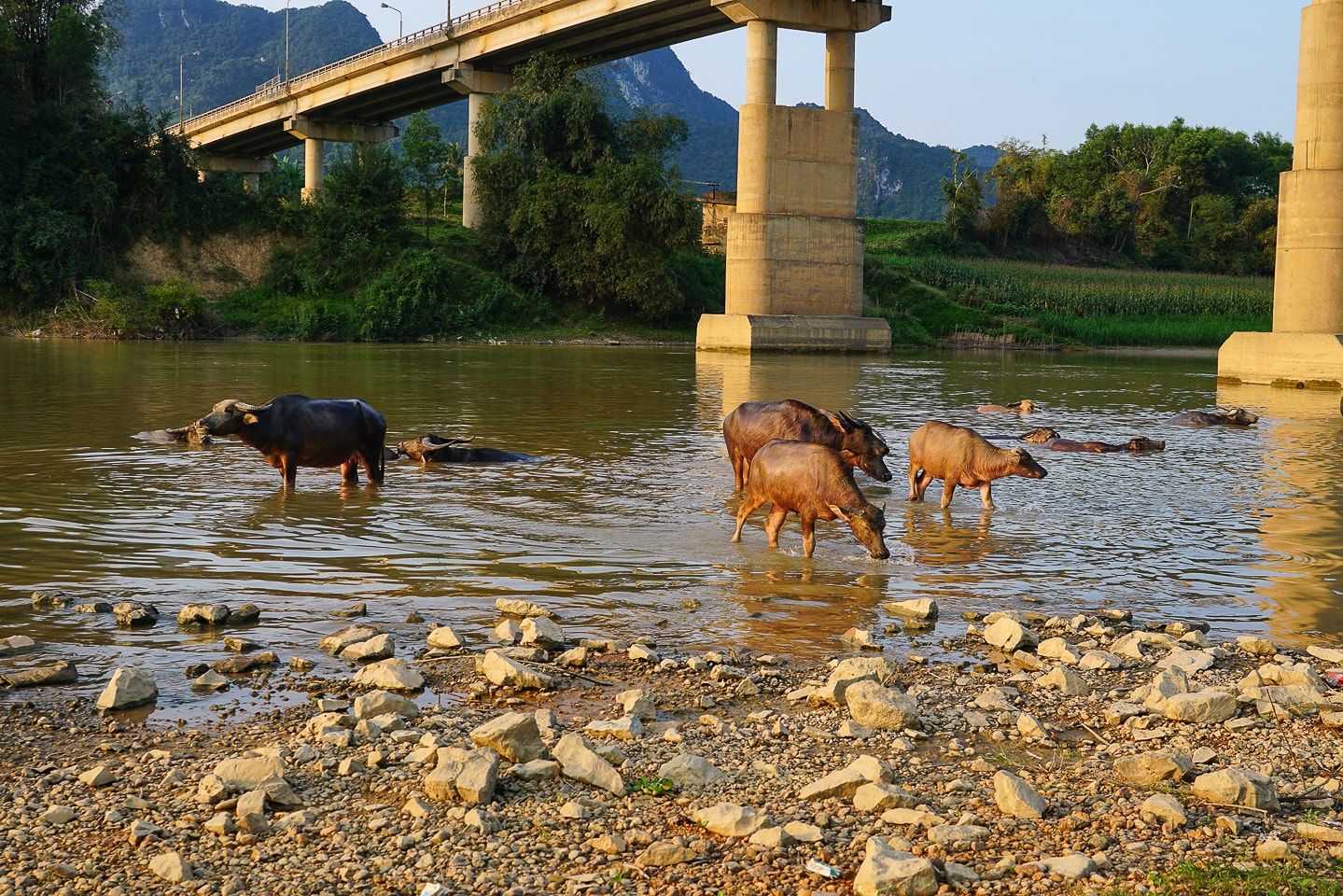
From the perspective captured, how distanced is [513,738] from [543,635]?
189 centimetres

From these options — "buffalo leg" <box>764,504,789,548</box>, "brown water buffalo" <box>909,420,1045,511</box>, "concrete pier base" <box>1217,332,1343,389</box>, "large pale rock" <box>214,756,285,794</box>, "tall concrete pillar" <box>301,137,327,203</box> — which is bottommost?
"large pale rock" <box>214,756,285,794</box>

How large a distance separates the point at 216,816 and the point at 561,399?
20.1 m

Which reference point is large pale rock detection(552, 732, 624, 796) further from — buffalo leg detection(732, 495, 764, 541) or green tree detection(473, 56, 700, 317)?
green tree detection(473, 56, 700, 317)

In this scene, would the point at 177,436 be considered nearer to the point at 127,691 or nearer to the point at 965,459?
the point at 965,459

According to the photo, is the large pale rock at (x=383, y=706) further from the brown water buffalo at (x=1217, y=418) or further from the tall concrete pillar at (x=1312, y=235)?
the tall concrete pillar at (x=1312, y=235)

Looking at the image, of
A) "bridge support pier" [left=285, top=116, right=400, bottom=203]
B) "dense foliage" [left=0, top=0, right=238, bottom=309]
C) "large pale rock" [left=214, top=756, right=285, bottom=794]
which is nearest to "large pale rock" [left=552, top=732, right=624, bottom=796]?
"large pale rock" [left=214, top=756, right=285, bottom=794]

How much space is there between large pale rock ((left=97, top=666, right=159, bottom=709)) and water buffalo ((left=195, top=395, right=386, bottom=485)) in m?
6.65

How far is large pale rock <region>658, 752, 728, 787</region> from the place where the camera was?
5.09 meters

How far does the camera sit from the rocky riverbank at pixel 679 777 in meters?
4.34

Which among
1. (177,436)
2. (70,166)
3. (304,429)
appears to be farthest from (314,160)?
(304,429)

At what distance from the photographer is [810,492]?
9.95 metres

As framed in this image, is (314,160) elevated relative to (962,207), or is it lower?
elevated

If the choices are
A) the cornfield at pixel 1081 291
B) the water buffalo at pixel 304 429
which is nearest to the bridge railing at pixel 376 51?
the cornfield at pixel 1081 291

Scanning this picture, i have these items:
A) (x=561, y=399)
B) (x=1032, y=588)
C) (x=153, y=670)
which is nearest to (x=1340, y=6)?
(x=561, y=399)
